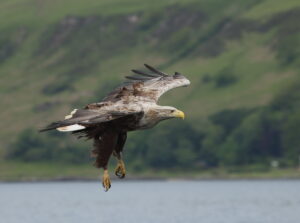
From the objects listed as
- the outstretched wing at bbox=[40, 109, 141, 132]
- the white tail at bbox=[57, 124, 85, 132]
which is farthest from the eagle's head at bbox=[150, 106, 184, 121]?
the white tail at bbox=[57, 124, 85, 132]

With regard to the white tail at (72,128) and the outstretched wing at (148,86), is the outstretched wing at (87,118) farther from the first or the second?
the outstretched wing at (148,86)

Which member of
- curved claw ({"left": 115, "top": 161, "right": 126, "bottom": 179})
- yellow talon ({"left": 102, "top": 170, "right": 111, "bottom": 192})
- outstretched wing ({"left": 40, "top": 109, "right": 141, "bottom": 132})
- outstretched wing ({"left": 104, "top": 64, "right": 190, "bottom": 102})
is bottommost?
yellow talon ({"left": 102, "top": 170, "right": 111, "bottom": 192})

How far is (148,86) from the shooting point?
27.1 m

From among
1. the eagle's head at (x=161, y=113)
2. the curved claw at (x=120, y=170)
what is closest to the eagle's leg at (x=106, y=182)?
the curved claw at (x=120, y=170)

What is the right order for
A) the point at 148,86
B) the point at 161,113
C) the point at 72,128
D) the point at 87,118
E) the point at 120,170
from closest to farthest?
the point at 72,128, the point at 87,118, the point at 161,113, the point at 120,170, the point at 148,86

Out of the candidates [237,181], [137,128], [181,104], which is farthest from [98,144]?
[181,104]

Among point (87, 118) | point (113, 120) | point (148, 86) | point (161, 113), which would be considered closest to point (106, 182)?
point (113, 120)

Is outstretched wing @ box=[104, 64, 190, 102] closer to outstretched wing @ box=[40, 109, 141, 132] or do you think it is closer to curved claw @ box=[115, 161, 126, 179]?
outstretched wing @ box=[40, 109, 141, 132]

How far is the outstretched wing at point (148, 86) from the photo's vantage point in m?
25.3

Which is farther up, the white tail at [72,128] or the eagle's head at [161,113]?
the eagle's head at [161,113]

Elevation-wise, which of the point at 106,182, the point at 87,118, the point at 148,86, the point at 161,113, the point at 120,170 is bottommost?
the point at 106,182

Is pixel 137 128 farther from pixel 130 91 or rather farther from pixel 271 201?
pixel 271 201

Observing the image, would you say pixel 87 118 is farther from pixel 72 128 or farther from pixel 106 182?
pixel 106 182

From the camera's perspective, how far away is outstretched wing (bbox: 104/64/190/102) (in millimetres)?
25297
